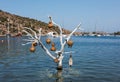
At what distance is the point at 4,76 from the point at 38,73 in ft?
13.7

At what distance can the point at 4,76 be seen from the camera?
1257 inches

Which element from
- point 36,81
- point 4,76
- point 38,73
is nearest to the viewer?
point 36,81

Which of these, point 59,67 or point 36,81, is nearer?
point 36,81

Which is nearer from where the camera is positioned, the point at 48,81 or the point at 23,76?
the point at 48,81

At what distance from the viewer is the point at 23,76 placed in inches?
1260

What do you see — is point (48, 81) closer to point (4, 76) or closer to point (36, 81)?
point (36, 81)

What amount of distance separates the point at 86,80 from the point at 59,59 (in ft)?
15.3

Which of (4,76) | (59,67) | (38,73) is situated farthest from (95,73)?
(4,76)

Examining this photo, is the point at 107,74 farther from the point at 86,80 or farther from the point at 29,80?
the point at 29,80

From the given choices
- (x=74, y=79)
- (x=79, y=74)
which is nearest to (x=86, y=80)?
(x=74, y=79)

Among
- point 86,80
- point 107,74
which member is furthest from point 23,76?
point 107,74

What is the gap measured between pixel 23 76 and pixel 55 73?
153 inches

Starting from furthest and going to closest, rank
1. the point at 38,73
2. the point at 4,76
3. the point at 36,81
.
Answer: the point at 38,73 < the point at 4,76 < the point at 36,81

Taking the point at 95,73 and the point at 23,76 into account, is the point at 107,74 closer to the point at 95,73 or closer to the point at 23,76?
the point at 95,73
